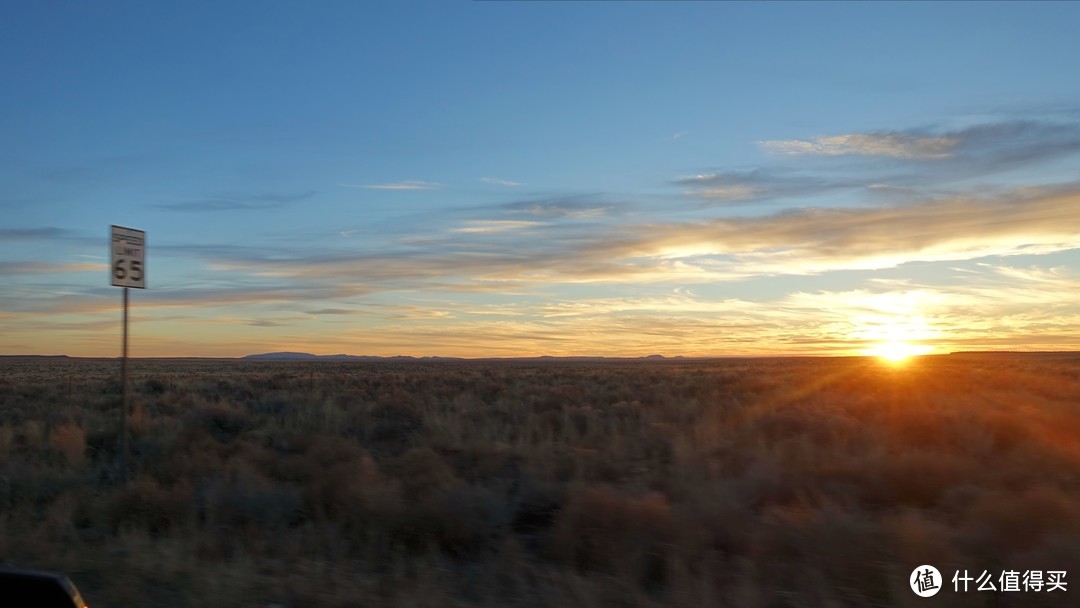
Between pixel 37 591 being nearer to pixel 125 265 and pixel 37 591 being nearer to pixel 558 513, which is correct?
pixel 558 513

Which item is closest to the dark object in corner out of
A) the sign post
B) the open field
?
the open field

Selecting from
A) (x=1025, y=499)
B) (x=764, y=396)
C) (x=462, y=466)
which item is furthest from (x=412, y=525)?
(x=764, y=396)

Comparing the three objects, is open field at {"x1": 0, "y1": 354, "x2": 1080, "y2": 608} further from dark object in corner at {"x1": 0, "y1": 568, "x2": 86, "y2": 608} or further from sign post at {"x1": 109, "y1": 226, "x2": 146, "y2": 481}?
dark object in corner at {"x1": 0, "y1": 568, "x2": 86, "y2": 608}

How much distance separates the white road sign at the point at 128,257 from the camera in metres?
11.5

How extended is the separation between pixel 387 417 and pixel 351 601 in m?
13.5

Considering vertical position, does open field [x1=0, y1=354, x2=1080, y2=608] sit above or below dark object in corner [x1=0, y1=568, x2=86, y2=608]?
below

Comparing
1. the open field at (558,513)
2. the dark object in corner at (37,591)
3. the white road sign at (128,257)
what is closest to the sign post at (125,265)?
the white road sign at (128,257)

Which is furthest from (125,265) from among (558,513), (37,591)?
(37,591)

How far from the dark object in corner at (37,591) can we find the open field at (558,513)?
3.96 metres

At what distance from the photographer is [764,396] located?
26844 millimetres

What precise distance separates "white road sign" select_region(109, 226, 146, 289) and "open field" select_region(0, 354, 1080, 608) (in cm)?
269

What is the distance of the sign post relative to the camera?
11.5 meters

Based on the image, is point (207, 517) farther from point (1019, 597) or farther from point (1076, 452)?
point (1076, 452)

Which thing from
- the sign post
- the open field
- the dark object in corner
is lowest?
the open field
